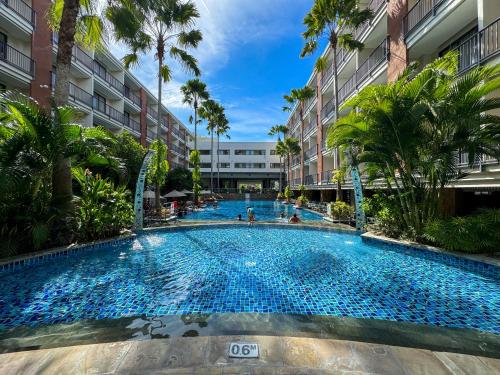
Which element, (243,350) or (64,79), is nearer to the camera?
(243,350)

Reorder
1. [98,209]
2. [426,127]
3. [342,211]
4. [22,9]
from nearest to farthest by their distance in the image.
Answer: [426,127], [98,209], [22,9], [342,211]

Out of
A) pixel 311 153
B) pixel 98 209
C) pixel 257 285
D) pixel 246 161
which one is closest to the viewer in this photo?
pixel 257 285

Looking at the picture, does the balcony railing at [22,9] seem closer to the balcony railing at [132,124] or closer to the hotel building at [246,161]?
the balcony railing at [132,124]

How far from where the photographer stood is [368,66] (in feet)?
54.6

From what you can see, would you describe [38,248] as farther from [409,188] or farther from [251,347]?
[409,188]

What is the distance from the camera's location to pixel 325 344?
3.16m

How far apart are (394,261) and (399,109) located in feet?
15.8

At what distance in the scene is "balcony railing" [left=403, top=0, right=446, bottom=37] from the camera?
10508mm

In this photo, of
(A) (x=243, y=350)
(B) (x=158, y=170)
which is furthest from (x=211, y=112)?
(A) (x=243, y=350)

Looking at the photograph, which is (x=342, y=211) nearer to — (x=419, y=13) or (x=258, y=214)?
(x=258, y=214)

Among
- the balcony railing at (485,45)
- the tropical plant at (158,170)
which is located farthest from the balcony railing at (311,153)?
the balcony railing at (485,45)

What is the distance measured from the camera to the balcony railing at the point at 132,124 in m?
27.6

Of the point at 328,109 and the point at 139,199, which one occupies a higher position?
→ the point at 328,109

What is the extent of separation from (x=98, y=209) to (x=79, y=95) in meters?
15.8
